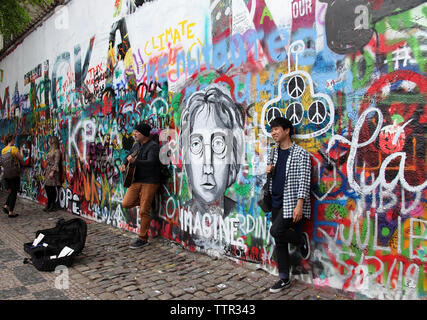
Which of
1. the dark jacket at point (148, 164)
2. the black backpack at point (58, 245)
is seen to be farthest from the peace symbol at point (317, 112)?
the black backpack at point (58, 245)

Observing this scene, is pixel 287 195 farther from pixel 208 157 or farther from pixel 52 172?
pixel 52 172

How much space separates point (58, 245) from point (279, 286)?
3288 millimetres

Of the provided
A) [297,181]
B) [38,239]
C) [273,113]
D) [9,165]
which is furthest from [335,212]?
[9,165]

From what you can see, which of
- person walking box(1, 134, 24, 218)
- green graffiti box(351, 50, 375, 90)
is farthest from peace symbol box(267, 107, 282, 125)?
person walking box(1, 134, 24, 218)

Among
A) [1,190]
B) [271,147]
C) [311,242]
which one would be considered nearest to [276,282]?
[311,242]

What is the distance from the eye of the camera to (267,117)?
4.20 meters

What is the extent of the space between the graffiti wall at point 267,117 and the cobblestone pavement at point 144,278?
0.61 ft

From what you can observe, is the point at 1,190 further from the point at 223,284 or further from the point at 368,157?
the point at 368,157

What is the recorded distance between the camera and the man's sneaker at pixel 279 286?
12.2 ft

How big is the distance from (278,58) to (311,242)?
84.7 inches

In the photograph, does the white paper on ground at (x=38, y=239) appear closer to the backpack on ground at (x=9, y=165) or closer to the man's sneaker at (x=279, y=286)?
the man's sneaker at (x=279, y=286)

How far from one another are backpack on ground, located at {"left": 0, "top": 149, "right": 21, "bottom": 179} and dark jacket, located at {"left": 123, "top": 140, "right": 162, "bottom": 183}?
14.1 ft

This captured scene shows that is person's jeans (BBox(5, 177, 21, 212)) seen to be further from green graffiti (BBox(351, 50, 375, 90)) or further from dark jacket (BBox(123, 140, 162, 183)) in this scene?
green graffiti (BBox(351, 50, 375, 90))

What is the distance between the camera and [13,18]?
39.2ft
